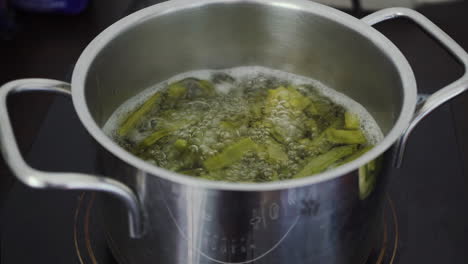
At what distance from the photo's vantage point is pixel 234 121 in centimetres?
86

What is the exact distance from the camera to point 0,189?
3.20ft

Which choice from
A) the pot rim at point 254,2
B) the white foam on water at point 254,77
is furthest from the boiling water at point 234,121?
the pot rim at point 254,2

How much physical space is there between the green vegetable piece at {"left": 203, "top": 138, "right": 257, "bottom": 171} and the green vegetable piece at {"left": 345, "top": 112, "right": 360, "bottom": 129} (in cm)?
16

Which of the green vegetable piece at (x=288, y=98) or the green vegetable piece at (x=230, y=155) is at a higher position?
the green vegetable piece at (x=288, y=98)

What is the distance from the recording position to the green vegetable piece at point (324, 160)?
2.44 feet

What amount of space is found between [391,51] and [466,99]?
1.65 feet

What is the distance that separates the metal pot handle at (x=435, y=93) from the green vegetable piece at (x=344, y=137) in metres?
0.12

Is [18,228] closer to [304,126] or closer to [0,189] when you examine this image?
[0,189]

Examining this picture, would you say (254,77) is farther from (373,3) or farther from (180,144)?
(373,3)

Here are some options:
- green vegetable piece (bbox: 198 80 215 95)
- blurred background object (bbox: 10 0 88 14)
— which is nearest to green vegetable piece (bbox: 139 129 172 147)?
green vegetable piece (bbox: 198 80 215 95)

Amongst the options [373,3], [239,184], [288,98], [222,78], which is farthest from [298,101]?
[373,3]

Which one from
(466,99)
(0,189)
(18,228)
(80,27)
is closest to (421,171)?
(466,99)

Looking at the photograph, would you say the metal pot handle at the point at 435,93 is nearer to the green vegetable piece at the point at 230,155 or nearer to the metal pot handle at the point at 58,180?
the green vegetable piece at the point at 230,155

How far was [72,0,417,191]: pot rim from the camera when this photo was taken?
0.53 m
